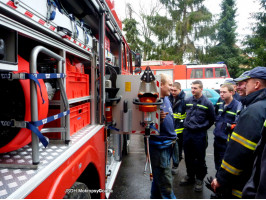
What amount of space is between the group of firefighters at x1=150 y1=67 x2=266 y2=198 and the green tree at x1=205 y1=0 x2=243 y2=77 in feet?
61.1

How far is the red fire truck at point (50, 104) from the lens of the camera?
1.15 meters

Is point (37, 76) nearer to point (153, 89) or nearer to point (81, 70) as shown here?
point (81, 70)

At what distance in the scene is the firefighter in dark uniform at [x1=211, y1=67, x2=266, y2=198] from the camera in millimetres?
1750

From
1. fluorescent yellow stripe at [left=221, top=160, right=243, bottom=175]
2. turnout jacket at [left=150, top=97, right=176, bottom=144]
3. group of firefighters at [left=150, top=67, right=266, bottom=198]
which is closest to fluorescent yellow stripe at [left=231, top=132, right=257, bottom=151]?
group of firefighters at [left=150, top=67, right=266, bottom=198]

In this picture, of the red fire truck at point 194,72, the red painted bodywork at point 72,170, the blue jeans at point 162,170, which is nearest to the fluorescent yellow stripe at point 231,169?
the blue jeans at point 162,170

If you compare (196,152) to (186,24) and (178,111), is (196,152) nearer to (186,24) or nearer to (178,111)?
(178,111)

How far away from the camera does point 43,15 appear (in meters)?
1.42

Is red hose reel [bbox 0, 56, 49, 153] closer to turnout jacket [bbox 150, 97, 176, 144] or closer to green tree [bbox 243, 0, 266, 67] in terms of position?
turnout jacket [bbox 150, 97, 176, 144]

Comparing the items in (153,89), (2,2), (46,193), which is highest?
(2,2)

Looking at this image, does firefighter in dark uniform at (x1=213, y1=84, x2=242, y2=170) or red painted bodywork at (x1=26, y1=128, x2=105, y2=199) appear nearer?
red painted bodywork at (x1=26, y1=128, x2=105, y2=199)

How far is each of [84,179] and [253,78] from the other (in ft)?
6.52

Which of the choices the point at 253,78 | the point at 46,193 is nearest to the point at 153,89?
the point at 253,78

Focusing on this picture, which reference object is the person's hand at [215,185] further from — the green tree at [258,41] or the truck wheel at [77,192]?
the green tree at [258,41]

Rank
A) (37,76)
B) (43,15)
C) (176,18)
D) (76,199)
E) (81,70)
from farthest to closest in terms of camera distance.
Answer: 1. (176,18)
2. (81,70)
3. (76,199)
4. (43,15)
5. (37,76)
